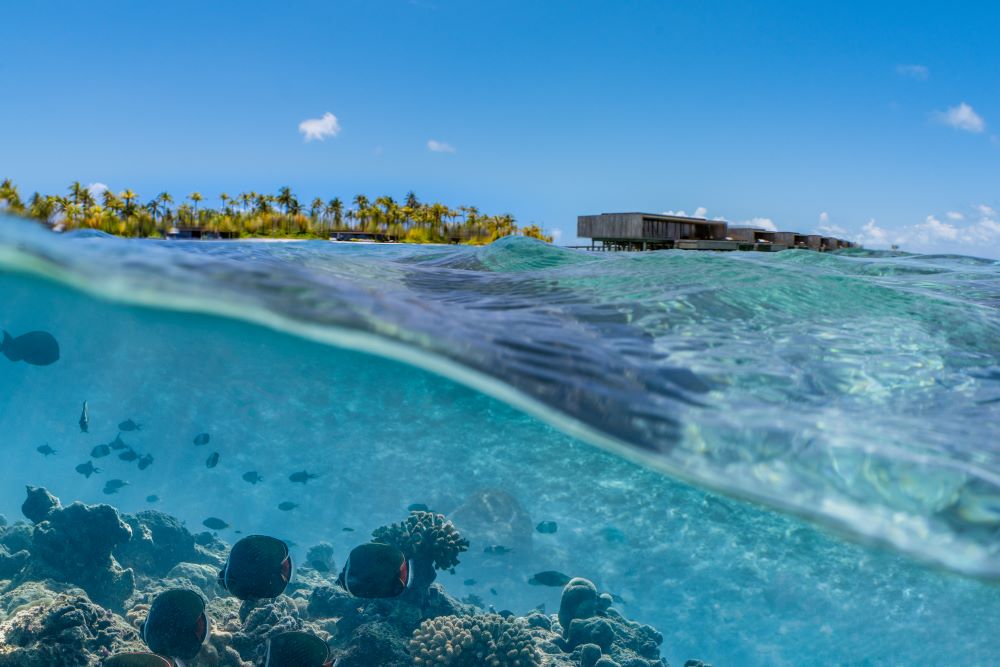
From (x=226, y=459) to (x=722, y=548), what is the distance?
28081mm

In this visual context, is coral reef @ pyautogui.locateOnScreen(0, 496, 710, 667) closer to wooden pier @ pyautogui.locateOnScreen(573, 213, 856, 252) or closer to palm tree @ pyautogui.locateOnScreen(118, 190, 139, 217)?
wooden pier @ pyautogui.locateOnScreen(573, 213, 856, 252)

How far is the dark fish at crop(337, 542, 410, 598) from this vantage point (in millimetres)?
10844

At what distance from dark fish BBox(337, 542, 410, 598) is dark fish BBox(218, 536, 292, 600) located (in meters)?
1.12

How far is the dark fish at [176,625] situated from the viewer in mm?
9914

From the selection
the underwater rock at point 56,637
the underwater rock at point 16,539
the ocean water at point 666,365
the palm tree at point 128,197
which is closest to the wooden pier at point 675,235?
the ocean water at point 666,365

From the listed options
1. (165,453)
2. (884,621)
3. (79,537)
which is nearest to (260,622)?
(79,537)

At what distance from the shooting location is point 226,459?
37.6 m

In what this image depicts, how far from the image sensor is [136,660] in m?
9.27

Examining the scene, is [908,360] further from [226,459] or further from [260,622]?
[226,459]

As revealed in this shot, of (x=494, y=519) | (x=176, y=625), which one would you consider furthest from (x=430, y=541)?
(x=494, y=519)

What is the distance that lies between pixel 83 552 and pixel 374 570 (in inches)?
276

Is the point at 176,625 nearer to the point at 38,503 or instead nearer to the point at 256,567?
the point at 256,567

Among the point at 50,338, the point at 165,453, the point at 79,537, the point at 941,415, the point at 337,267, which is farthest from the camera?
the point at 165,453

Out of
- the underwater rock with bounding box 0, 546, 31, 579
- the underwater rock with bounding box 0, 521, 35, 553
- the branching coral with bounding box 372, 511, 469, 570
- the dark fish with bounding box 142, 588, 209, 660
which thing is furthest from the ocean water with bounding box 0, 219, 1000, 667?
the underwater rock with bounding box 0, 546, 31, 579
